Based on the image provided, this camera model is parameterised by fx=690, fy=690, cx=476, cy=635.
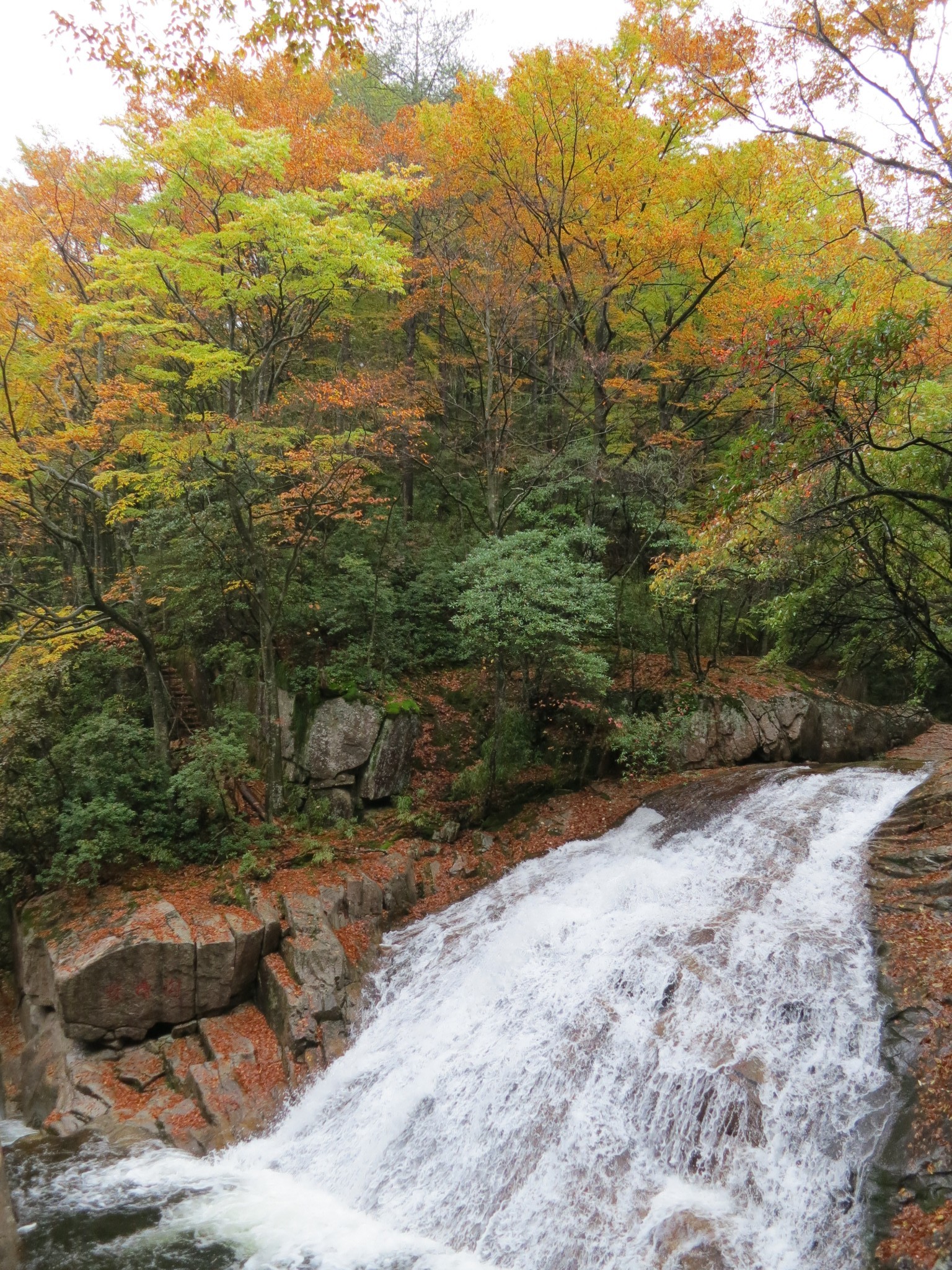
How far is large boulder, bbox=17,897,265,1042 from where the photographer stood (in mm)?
8438

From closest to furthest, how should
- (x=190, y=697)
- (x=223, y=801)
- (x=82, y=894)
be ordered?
(x=82, y=894) → (x=223, y=801) → (x=190, y=697)

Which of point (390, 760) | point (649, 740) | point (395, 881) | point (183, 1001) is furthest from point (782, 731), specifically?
point (183, 1001)

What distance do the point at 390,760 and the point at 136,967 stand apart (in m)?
5.13

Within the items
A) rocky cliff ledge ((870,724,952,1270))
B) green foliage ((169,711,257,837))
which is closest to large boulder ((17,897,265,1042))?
green foliage ((169,711,257,837))

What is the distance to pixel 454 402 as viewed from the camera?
48.6ft

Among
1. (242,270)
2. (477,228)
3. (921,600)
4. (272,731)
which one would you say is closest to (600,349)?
(477,228)

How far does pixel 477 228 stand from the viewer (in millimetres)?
14797

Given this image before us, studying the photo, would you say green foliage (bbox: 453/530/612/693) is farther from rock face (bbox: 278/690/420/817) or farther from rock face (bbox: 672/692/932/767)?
rock face (bbox: 672/692/932/767)

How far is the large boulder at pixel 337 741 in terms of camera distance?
40.2 feet

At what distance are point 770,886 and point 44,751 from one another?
11.1 meters

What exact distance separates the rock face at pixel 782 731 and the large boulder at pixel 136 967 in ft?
26.7

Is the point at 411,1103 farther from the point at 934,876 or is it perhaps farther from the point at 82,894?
the point at 934,876

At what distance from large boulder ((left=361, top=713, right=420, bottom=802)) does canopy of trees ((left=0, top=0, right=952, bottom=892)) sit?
2.50 ft

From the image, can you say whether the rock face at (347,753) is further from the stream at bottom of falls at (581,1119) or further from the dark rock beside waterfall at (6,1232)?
the dark rock beside waterfall at (6,1232)
